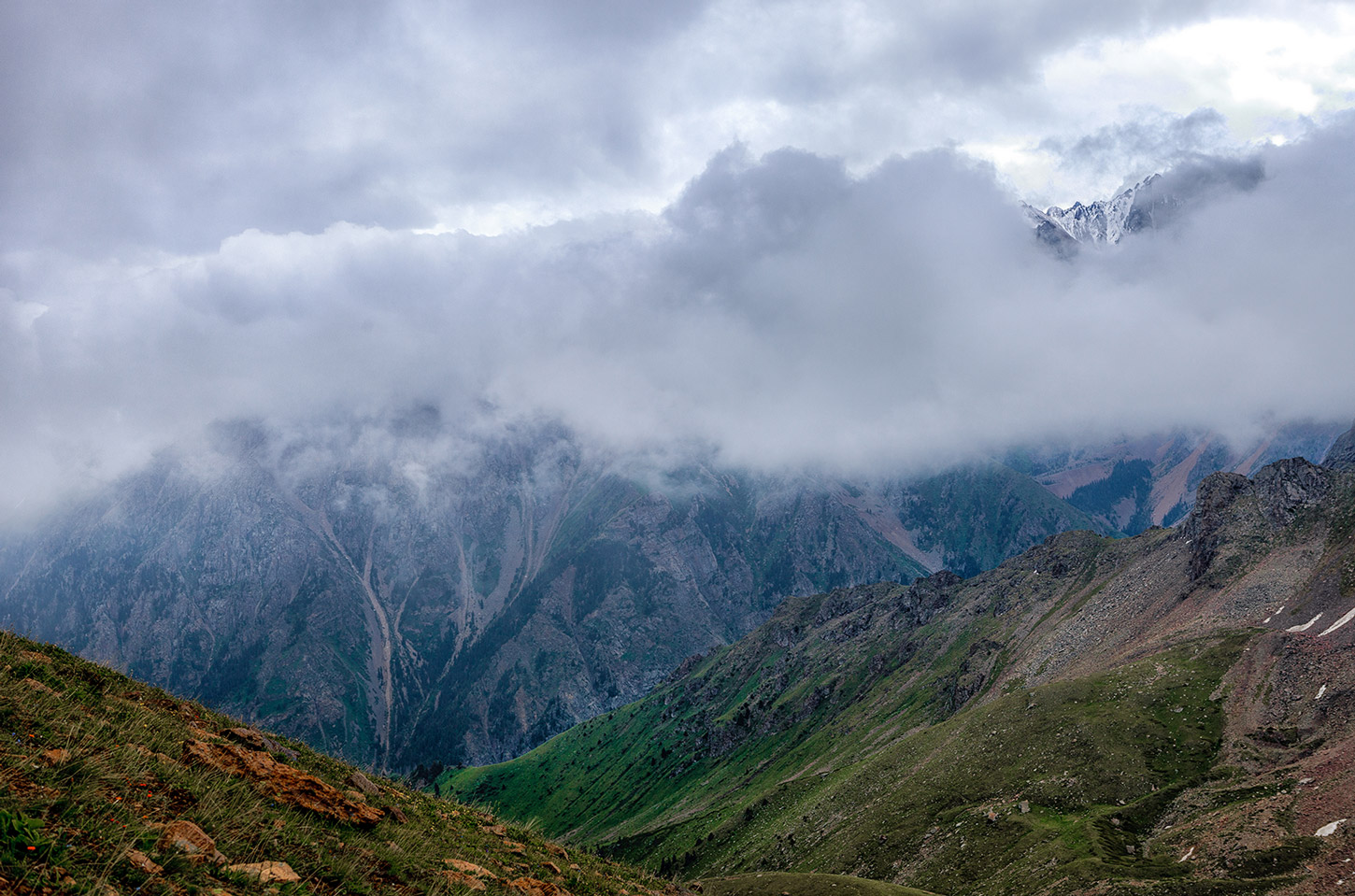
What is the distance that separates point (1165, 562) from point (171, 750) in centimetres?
18275

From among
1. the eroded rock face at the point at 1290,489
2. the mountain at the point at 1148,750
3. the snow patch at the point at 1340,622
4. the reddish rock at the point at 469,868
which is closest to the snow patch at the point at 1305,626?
the mountain at the point at 1148,750

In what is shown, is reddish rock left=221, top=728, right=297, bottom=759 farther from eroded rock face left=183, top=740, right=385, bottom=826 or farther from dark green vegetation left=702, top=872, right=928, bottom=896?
dark green vegetation left=702, top=872, right=928, bottom=896

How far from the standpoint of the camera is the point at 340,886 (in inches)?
505

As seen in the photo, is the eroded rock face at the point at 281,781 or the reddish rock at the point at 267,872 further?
the eroded rock face at the point at 281,781

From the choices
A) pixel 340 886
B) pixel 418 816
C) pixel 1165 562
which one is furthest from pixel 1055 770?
pixel 340 886

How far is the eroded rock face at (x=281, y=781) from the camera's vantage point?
16844 mm

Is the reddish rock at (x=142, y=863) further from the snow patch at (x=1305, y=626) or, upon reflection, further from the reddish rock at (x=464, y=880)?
the snow patch at (x=1305, y=626)

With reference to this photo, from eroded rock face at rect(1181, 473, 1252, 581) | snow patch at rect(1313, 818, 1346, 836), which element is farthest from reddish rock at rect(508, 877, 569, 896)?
eroded rock face at rect(1181, 473, 1252, 581)

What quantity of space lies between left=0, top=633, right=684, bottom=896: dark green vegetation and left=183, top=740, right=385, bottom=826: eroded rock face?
9.3 inches

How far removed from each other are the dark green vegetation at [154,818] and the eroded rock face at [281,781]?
0.24m

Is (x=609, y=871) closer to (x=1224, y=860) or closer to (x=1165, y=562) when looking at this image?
(x=1224, y=860)

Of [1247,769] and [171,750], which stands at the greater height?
[171,750]

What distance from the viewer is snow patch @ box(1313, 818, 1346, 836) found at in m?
56.6

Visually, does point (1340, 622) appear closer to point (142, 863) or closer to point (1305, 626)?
point (1305, 626)
